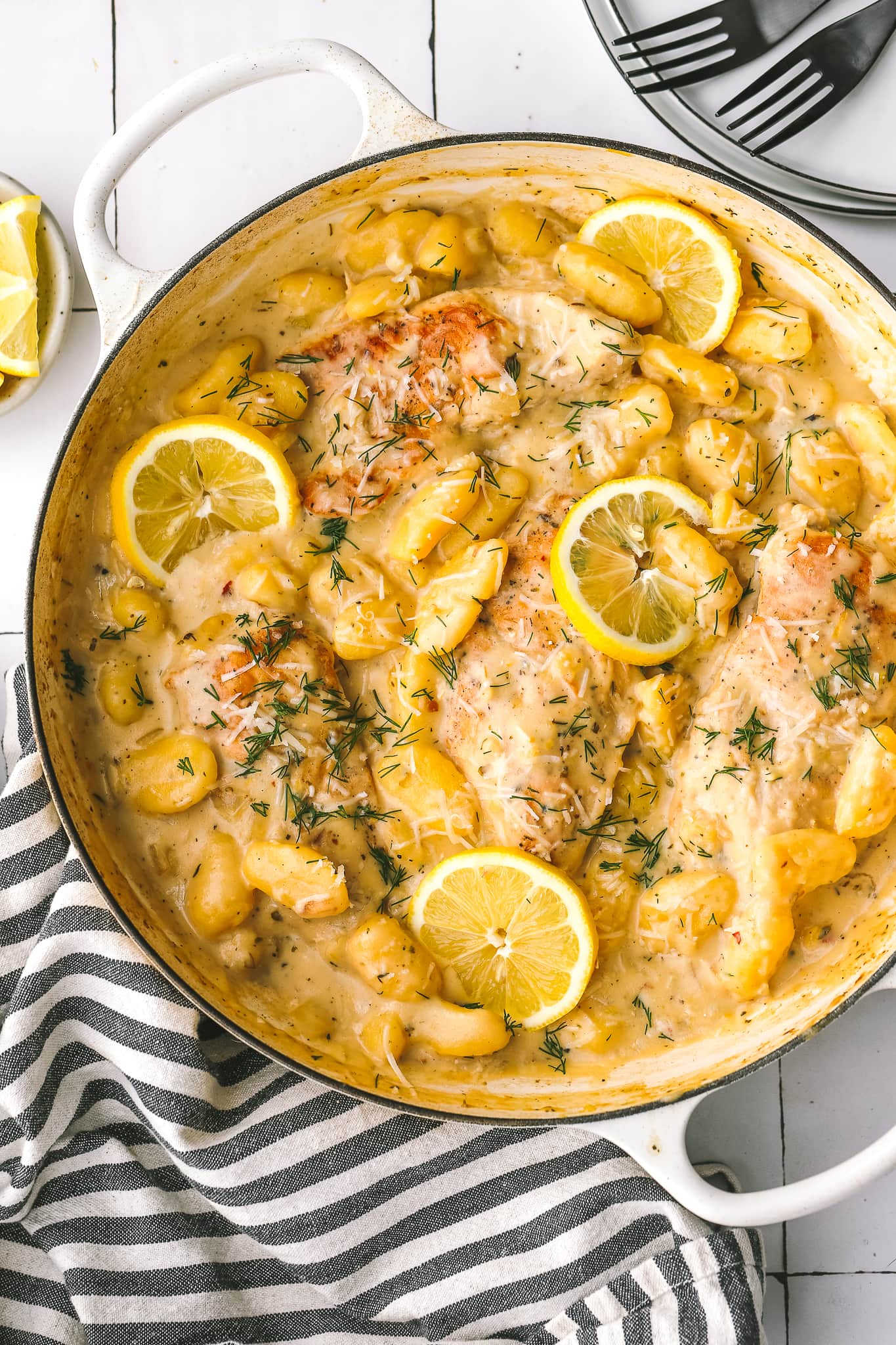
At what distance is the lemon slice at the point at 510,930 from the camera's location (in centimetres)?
223

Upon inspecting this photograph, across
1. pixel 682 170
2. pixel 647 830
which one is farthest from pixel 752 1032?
pixel 682 170

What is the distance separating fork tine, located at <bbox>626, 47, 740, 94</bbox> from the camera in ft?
8.07

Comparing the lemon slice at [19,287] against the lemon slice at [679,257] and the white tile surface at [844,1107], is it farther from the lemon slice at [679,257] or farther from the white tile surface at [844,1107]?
the white tile surface at [844,1107]

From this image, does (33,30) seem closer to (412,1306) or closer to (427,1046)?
(427,1046)

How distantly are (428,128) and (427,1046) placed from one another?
1.82 meters

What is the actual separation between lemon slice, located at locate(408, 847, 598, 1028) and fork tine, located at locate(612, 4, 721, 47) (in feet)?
5.61

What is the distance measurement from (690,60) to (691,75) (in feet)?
0.09

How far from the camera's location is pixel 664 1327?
2.38m

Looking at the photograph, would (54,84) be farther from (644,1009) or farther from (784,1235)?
(784,1235)

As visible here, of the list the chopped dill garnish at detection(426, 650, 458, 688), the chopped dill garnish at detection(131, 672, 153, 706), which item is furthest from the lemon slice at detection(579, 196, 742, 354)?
the chopped dill garnish at detection(131, 672, 153, 706)

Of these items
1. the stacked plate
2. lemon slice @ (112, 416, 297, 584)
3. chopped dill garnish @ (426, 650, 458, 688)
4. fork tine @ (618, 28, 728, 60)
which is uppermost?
fork tine @ (618, 28, 728, 60)

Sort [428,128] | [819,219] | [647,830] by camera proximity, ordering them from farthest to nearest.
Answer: [819,219] < [647,830] < [428,128]

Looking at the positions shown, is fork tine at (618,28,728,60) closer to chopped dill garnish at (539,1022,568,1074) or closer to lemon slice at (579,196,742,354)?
lemon slice at (579,196,742,354)

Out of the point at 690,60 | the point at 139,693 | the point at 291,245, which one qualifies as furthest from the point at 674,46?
the point at 139,693
